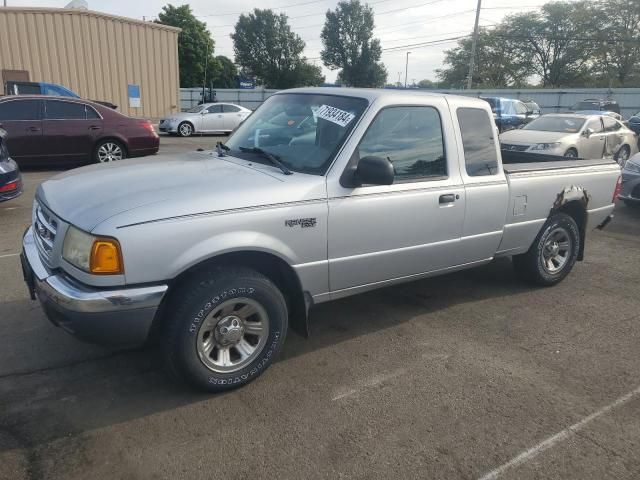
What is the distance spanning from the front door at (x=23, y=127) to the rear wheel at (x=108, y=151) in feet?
3.35

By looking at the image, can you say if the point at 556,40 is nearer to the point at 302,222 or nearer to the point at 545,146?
the point at 545,146

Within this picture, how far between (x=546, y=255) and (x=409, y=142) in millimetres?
2278

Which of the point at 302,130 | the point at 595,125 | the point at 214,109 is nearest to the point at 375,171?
Answer: the point at 302,130

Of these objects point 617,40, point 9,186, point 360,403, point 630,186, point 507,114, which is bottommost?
point 360,403

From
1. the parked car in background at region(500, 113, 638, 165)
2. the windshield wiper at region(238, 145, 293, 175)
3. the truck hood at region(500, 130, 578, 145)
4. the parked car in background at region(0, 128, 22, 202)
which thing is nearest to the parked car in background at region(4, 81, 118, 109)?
the parked car in background at region(0, 128, 22, 202)

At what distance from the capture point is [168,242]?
9.07 feet

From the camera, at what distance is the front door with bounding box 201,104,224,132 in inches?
842

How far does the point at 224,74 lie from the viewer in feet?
235

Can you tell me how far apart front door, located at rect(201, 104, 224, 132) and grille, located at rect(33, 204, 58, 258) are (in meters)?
18.7

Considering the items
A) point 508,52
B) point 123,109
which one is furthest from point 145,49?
point 508,52

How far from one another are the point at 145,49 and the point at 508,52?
165 ft

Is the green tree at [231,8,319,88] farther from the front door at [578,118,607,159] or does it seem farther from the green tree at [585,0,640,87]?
the front door at [578,118,607,159]

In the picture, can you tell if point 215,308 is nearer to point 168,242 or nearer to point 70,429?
point 168,242

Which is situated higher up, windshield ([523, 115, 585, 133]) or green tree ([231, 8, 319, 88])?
green tree ([231, 8, 319, 88])
